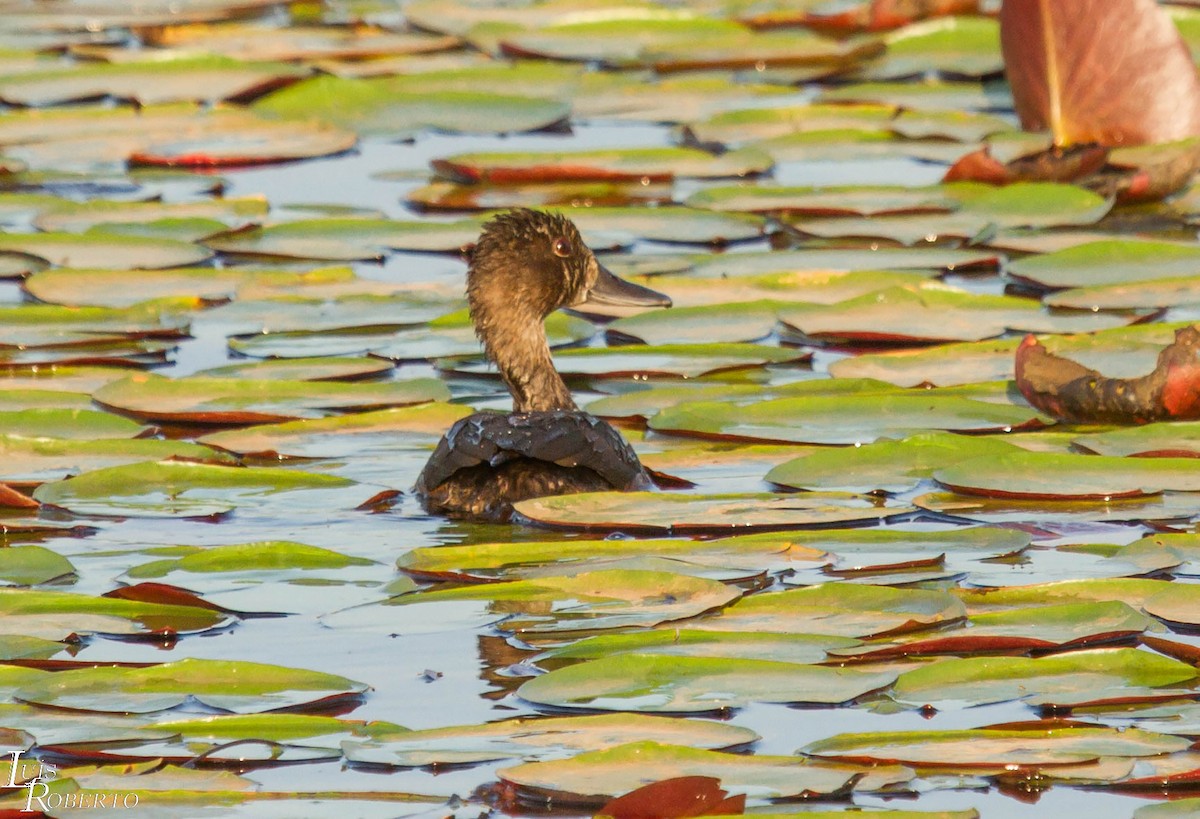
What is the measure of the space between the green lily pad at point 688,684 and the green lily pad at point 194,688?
45 centimetres

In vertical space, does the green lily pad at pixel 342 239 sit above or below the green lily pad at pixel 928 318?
above

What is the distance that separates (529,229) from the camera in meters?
7.97

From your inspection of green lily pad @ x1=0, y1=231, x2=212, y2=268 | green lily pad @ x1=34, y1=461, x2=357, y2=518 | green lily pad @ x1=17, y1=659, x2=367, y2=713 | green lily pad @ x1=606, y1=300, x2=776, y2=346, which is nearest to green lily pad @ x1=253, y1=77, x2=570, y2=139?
green lily pad @ x1=0, y1=231, x2=212, y2=268

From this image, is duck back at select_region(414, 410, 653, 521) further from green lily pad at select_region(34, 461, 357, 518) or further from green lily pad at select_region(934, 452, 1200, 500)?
green lily pad at select_region(934, 452, 1200, 500)

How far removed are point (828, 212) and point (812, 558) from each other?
4325 mm

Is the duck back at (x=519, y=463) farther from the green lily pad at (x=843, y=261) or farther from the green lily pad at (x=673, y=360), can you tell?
the green lily pad at (x=843, y=261)

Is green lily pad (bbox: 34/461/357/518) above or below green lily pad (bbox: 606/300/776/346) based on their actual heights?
below

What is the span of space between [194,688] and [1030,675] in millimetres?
1775

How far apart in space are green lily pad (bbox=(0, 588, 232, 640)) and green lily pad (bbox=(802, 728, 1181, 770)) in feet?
5.56

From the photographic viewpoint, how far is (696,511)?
611 cm

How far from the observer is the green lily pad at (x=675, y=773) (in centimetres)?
418

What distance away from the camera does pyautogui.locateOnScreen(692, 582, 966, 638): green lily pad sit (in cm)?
512

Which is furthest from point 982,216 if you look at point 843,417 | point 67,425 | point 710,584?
point 710,584

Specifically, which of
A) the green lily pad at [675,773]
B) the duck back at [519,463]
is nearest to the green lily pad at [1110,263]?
the duck back at [519,463]
